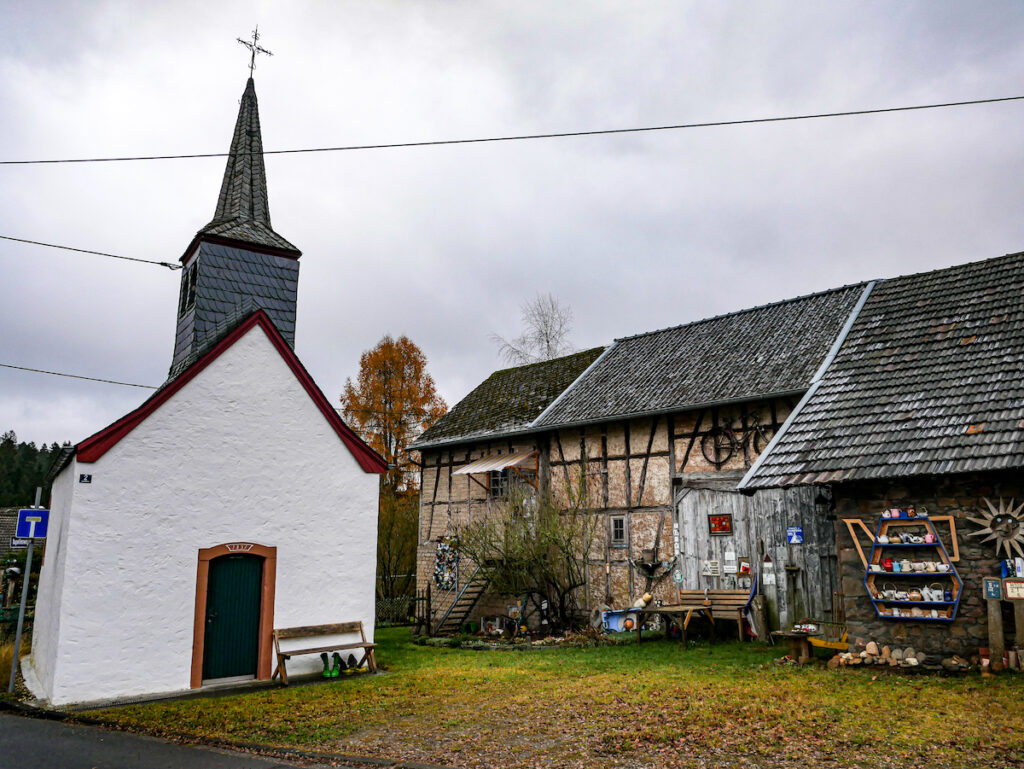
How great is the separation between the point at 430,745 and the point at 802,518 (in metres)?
8.69

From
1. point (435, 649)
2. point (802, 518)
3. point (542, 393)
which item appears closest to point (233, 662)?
point (435, 649)

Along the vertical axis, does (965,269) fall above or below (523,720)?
above

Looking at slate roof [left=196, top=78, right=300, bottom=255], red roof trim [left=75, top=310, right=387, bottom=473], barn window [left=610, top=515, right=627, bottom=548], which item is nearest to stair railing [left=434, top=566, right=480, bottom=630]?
barn window [left=610, top=515, right=627, bottom=548]

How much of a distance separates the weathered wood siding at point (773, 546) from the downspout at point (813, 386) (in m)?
1.04

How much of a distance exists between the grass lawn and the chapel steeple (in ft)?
21.5

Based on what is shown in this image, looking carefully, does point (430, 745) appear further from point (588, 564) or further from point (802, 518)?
point (588, 564)

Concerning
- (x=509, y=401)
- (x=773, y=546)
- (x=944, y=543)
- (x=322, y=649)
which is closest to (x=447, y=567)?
(x=509, y=401)

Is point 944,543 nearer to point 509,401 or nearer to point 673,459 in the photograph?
point 673,459

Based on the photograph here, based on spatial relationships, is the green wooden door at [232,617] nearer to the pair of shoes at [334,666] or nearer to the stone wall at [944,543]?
the pair of shoes at [334,666]

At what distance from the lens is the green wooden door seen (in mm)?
10859

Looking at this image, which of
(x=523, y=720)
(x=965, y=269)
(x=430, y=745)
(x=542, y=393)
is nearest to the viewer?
(x=430, y=745)

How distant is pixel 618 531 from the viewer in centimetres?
1614

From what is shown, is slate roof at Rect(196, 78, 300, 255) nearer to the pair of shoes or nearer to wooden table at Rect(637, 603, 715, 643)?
the pair of shoes

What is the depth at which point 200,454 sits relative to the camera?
1112cm
